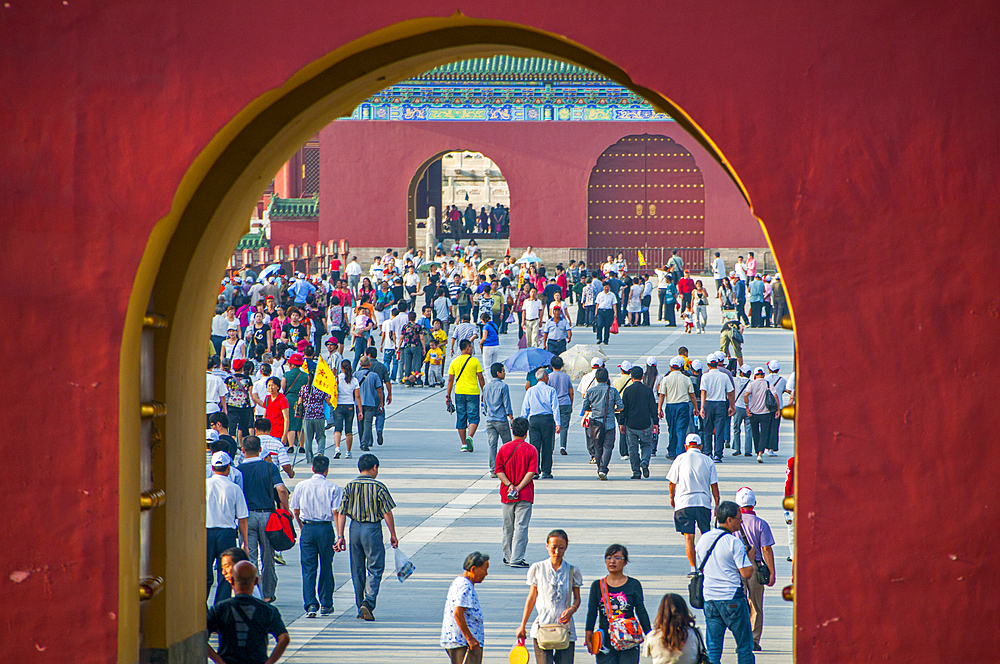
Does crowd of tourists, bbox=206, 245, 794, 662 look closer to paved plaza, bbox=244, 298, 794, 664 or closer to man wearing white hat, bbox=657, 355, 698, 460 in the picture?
man wearing white hat, bbox=657, 355, 698, 460

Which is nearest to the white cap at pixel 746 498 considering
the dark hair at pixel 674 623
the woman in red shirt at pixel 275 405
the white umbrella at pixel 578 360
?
the dark hair at pixel 674 623

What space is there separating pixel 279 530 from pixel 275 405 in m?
4.61

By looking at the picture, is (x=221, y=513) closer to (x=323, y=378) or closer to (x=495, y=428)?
(x=495, y=428)

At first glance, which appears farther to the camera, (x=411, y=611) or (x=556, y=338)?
(x=556, y=338)

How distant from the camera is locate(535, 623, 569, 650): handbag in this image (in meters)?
8.11

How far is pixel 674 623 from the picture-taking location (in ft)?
23.5

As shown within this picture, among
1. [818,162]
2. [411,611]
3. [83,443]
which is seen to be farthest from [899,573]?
[411,611]

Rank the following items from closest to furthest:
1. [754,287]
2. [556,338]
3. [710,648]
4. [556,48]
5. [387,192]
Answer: [556,48]
[710,648]
[556,338]
[754,287]
[387,192]

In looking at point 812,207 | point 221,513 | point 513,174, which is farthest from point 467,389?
point 513,174

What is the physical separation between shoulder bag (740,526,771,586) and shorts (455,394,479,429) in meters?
7.59

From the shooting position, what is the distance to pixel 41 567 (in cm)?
589

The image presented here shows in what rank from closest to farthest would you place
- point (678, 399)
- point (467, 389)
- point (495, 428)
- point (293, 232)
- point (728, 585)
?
point (728, 585)
point (495, 428)
point (678, 399)
point (467, 389)
point (293, 232)

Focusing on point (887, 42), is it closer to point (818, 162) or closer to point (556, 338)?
point (818, 162)

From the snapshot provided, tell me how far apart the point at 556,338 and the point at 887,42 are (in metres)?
16.8
